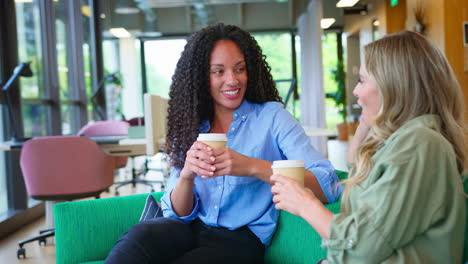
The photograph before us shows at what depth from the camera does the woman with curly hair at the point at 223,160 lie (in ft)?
4.40

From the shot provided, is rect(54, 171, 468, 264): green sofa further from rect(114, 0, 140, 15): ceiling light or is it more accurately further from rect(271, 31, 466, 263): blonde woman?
rect(114, 0, 140, 15): ceiling light

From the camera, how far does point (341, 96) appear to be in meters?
12.4

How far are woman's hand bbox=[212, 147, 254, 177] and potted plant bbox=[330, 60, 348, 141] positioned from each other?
11.4m

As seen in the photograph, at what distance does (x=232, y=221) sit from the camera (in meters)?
1.50

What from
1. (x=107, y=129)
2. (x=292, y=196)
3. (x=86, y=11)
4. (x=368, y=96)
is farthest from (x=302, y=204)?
(x=86, y=11)

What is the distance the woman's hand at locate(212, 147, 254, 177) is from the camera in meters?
1.29

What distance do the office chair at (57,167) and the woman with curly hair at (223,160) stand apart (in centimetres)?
179

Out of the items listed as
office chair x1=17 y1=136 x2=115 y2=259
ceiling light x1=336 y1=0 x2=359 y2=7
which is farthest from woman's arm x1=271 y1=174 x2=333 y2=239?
ceiling light x1=336 y1=0 x2=359 y2=7

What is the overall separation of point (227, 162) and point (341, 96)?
11.5 meters

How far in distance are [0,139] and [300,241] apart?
339cm

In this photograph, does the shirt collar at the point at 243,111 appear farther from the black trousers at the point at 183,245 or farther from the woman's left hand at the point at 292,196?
the woman's left hand at the point at 292,196

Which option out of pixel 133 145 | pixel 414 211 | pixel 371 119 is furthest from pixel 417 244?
pixel 133 145

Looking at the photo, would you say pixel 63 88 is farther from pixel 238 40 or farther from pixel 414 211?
pixel 414 211

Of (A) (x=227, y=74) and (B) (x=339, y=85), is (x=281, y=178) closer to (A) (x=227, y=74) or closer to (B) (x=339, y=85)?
(A) (x=227, y=74)
